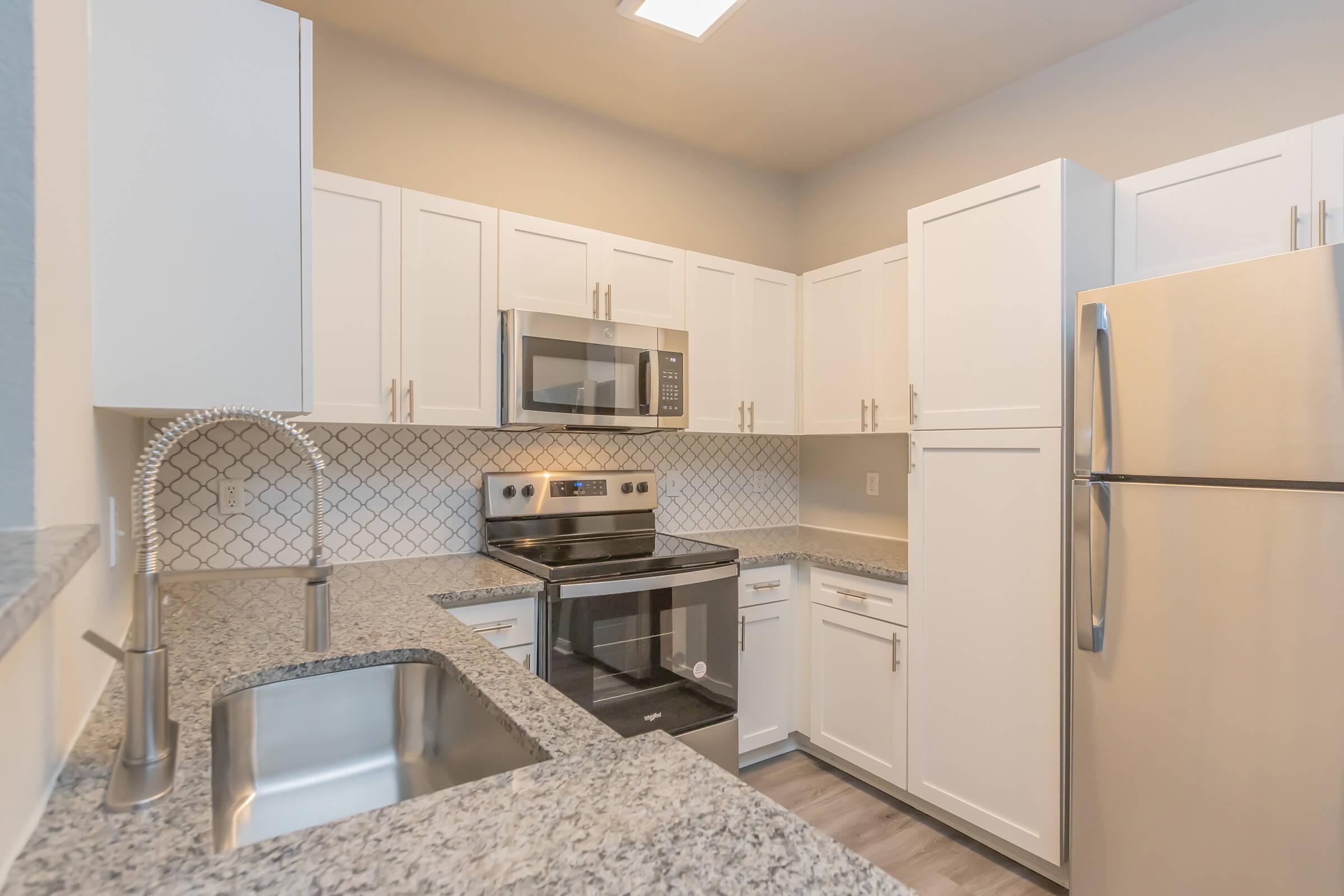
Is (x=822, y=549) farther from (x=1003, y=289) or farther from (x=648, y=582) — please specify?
(x=1003, y=289)

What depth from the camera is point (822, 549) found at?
9.09 feet

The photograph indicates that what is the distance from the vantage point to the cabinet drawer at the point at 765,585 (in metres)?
2.57

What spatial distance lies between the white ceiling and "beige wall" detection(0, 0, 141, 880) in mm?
1522

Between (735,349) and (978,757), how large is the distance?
5.77 ft

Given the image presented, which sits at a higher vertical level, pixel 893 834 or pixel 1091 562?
pixel 1091 562

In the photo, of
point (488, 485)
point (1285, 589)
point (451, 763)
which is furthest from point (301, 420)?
point (1285, 589)

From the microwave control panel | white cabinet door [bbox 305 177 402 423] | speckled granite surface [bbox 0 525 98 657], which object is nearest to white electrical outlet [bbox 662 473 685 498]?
the microwave control panel

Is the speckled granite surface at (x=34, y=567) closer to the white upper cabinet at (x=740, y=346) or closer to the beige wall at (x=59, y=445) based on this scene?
the beige wall at (x=59, y=445)

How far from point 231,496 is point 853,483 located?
252cm

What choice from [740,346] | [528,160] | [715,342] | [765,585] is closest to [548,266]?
[528,160]

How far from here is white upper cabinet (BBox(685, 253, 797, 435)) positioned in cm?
280

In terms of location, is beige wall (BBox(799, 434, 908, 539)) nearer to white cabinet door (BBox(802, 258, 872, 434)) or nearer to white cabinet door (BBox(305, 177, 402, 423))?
white cabinet door (BBox(802, 258, 872, 434))

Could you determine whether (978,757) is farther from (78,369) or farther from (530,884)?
(78,369)

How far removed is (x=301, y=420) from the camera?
215cm
